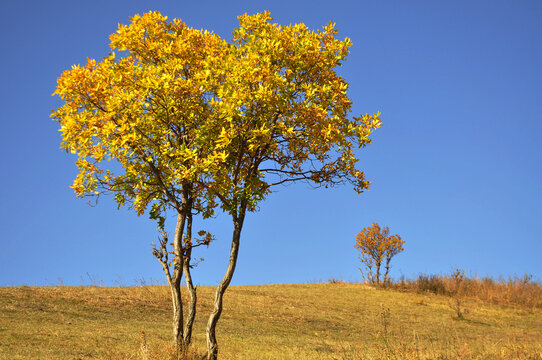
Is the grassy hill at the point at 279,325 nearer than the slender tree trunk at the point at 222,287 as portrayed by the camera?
No

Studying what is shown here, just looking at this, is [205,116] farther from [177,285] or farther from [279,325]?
[279,325]

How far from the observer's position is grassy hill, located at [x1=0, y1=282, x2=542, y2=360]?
13492 millimetres

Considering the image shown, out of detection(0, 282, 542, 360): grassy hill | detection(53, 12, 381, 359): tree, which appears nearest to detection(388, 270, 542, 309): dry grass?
detection(0, 282, 542, 360): grassy hill

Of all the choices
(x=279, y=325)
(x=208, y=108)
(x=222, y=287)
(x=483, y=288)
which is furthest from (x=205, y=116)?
(x=483, y=288)

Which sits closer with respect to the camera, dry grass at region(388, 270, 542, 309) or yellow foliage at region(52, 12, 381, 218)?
yellow foliage at region(52, 12, 381, 218)

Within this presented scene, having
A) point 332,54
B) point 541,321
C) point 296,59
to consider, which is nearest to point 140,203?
point 296,59

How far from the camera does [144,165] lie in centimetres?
1151

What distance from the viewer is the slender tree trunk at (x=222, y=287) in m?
Result: 11.1

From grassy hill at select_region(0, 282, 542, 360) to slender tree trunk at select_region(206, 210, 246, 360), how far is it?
115cm

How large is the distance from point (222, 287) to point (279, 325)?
432 inches

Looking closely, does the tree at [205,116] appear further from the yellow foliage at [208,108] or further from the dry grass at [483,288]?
the dry grass at [483,288]

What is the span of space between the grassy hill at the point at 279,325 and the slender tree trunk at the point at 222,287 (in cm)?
115

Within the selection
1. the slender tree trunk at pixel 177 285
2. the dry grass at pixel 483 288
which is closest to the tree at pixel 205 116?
the slender tree trunk at pixel 177 285

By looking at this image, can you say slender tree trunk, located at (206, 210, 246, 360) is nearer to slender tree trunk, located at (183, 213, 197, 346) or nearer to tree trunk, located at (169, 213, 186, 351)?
slender tree trunk, located at (183, 213, 197, 346)
